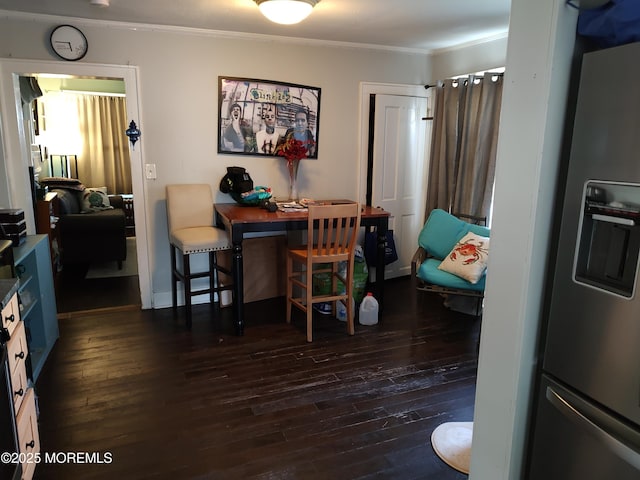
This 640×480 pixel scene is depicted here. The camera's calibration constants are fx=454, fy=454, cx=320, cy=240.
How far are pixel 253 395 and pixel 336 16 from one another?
8.59ft

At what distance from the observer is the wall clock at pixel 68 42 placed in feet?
10.8

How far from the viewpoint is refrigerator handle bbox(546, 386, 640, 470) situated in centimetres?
114

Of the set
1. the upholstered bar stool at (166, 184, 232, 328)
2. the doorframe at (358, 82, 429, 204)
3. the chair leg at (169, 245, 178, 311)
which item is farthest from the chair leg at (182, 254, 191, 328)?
the doorframe at (358, 82, 429, 204)

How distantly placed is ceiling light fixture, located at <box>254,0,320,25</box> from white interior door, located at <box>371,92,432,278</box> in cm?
171

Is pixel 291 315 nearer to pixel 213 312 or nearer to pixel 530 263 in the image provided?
pixel 213 312

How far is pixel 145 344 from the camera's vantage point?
3219mm

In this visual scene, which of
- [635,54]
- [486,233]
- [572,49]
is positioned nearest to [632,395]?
[635,54]

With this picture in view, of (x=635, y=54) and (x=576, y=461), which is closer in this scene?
(x=635, y=54)

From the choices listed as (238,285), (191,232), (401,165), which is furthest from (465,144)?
Answer: (191,232)

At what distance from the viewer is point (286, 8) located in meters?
2.72

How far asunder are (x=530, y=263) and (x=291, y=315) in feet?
8.66

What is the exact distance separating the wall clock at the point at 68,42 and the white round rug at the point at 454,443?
351cm

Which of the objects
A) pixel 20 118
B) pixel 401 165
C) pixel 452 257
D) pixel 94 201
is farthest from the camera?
pixel 94 201

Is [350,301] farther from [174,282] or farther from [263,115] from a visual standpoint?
[263,115]
